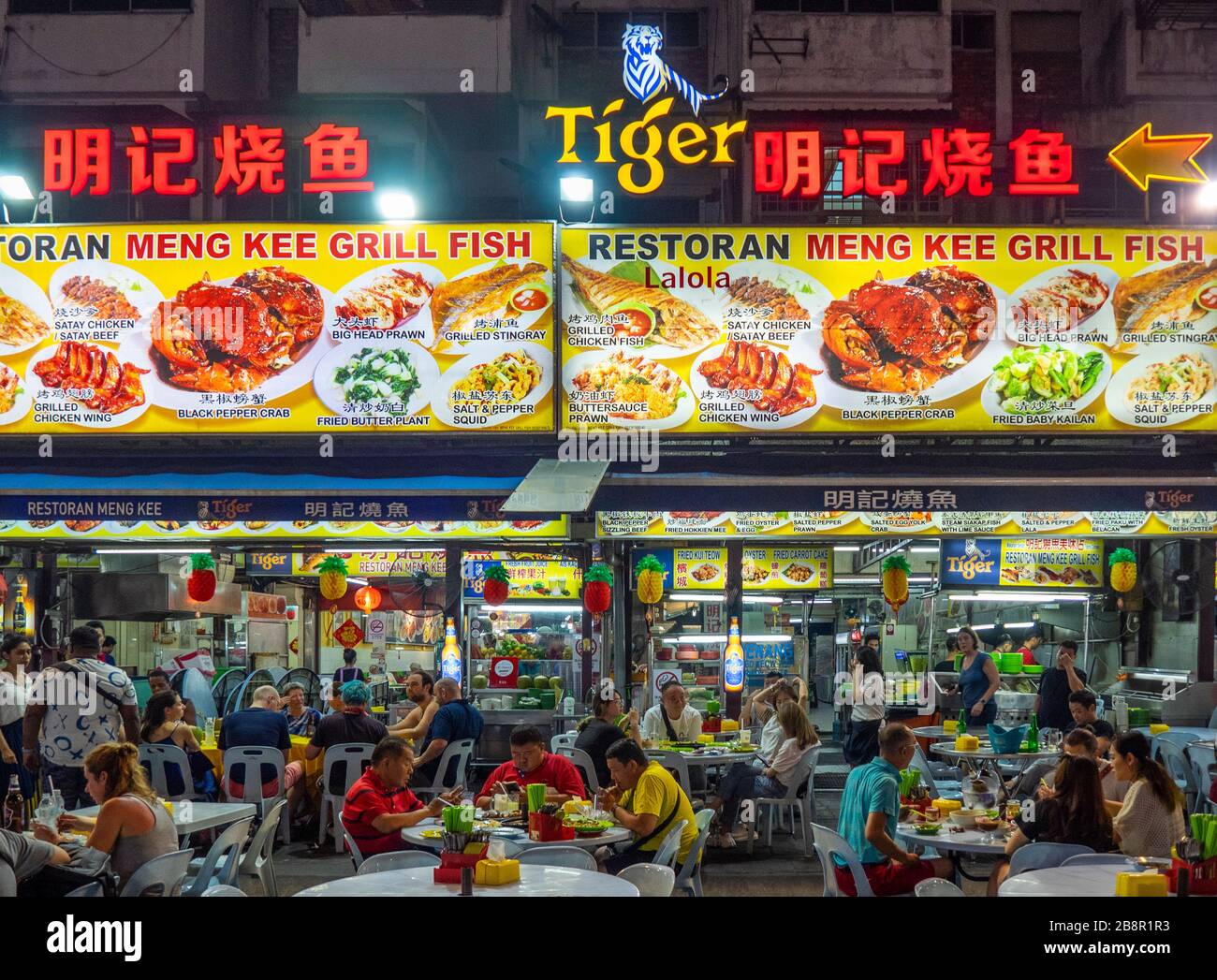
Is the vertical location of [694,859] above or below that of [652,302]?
below

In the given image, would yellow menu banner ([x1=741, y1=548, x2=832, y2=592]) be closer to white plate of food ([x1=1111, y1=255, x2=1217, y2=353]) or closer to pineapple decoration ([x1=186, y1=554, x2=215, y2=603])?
white plate of food ([x1=1111, y1=255, x2=1217, y2=353])

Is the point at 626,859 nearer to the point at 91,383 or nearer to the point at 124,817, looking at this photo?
the point at 124,817

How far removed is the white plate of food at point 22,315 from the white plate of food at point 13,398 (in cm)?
24

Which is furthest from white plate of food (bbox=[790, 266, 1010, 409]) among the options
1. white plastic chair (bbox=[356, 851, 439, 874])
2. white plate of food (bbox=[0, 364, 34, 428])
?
white plate of food (bbox=[0, 364, 34, 428])

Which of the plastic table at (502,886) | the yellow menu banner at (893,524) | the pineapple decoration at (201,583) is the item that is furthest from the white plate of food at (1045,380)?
the pineapple decoration at (201,583)

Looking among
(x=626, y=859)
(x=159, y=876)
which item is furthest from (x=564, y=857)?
(x=159, y=876)

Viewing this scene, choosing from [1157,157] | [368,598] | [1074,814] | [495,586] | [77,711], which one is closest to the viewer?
[1074,814]

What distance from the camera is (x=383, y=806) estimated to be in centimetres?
797

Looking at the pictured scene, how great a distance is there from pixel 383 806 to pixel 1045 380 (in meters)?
7.26

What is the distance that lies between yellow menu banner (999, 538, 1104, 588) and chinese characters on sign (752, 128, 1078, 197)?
6.59 m

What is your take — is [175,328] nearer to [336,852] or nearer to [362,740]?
[362,740]

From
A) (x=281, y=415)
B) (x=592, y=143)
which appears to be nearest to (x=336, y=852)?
(x=281, y=415)

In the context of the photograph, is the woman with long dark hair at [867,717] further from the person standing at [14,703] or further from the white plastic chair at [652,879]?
the person standing at [14,703]

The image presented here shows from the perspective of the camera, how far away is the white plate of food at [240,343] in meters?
11.2
